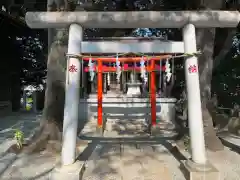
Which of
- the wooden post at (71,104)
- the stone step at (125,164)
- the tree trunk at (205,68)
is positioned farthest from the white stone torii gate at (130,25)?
the tree trunk at (205,68)

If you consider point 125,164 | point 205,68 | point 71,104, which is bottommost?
point 125,164

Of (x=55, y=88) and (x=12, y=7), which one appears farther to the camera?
(x=12, y=7)

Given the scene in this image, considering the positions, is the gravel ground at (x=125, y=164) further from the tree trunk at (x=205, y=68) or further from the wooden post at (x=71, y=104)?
the tree trunk at (x=205, y=68)

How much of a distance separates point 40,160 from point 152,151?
2785mm

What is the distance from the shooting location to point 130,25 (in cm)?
455

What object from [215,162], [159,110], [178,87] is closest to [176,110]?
[159,110]

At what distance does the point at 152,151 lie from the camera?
6340mm

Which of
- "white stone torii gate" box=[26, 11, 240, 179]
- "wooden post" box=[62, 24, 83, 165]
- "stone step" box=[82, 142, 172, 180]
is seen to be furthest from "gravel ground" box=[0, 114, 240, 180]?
"white stone torii gate" box=[26, 11, 240, 179]

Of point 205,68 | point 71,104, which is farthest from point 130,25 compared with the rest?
point 205,68

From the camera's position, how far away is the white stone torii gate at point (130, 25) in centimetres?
430

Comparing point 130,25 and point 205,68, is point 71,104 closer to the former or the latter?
point 130,25

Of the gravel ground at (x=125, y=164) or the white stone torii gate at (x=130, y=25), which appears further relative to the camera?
the gravel ground at (x=125, y=164)

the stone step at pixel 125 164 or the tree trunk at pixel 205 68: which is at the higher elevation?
the tree trunk at pixel 205 68

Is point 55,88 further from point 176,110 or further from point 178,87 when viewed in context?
point 178,87
